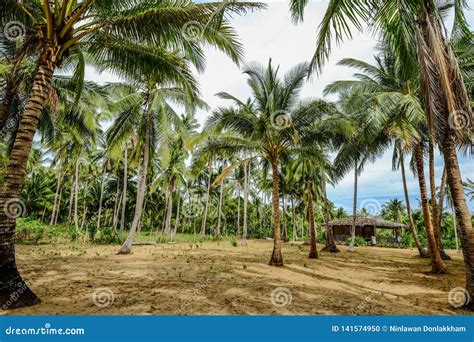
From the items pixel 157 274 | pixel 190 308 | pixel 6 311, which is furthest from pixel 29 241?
pixel 190 308

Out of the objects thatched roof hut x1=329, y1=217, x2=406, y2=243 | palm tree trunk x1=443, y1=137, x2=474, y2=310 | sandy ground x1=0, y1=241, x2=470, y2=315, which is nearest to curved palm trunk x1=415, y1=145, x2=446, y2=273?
sandy ground x1=0, y1=241, x2=470, y2=315

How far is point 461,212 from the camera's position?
615 cm

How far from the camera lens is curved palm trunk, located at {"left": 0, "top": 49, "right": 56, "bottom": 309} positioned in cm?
504

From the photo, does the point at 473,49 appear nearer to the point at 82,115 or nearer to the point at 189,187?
the point at 82,115

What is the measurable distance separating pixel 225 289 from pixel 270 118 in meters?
6.28

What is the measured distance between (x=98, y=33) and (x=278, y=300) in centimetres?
753

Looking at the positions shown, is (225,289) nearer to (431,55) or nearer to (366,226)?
(431,55)

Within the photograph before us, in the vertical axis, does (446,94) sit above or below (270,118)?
below

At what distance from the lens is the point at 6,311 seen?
15.8 ft

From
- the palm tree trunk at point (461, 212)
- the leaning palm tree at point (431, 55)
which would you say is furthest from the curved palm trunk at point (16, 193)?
the palm tree trunk at point (461, 212)

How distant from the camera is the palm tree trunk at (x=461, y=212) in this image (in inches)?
239

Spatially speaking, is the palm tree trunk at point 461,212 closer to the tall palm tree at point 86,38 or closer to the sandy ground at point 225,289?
the sandy ground at point 225,289

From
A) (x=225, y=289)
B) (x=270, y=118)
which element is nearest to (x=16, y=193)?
(x=225, y=289)

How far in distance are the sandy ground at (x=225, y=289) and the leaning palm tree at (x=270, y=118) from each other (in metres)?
2.83
